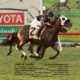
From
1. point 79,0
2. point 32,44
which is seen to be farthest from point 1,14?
point 32,44

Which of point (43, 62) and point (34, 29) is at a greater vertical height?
point (34, 29)

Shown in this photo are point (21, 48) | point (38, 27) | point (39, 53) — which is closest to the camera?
point (38, 27)

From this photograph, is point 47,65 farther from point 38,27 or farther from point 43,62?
point 38,27

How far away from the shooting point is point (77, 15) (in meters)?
16.5

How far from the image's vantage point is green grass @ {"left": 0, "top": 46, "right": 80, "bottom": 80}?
9.12 metres

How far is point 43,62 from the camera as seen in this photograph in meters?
11.1

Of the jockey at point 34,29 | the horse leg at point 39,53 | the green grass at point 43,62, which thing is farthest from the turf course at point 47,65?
the jockey at point 34,29

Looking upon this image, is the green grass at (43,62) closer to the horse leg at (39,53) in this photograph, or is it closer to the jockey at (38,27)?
the horse leg at (39,53)

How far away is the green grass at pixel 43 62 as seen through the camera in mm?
9117

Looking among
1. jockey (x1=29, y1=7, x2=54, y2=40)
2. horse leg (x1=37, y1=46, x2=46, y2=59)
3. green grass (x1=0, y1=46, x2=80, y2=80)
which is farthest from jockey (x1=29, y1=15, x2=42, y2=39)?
green grass (x1=0, y1=46, x2=80, y2=80)

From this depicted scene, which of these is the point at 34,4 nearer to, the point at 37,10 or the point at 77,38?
the point at 37,10

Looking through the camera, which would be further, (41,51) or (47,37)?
(41,51)

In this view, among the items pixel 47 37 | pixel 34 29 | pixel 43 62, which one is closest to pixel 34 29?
pixel 34 29

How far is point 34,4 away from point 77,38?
6.20 feet
